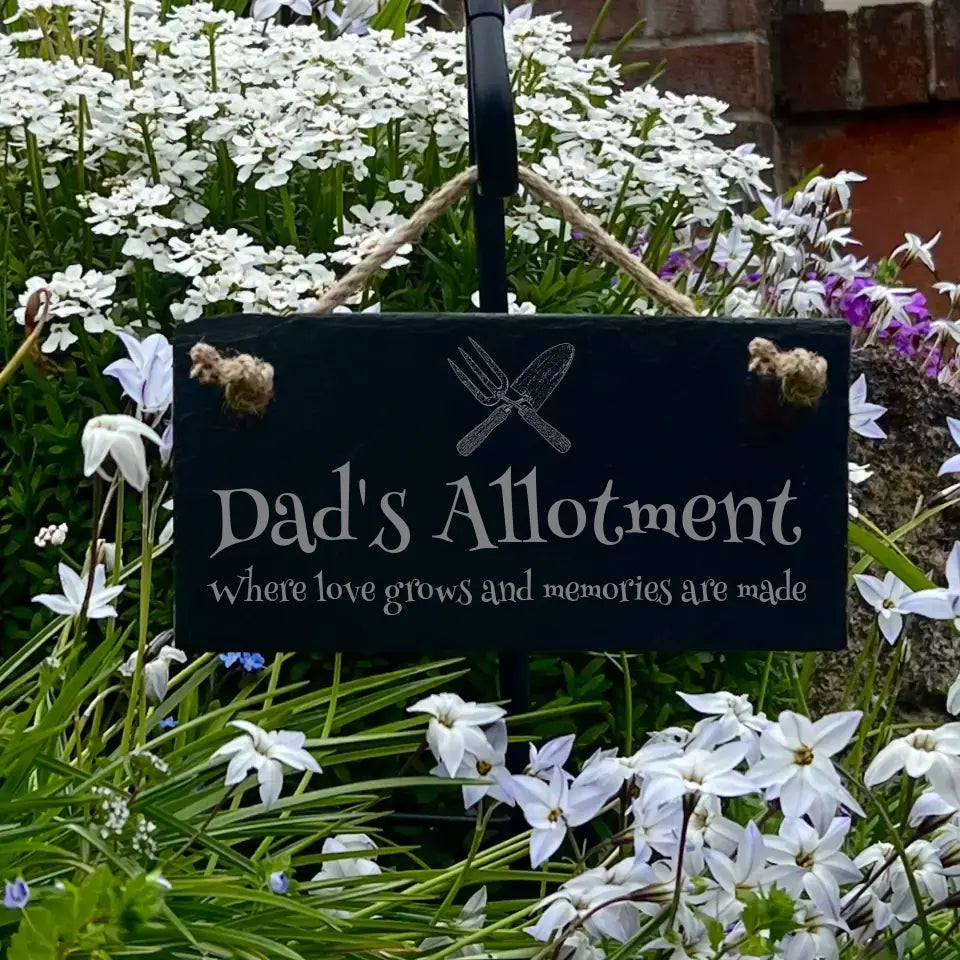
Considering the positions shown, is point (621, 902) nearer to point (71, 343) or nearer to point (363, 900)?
point (363, 900)

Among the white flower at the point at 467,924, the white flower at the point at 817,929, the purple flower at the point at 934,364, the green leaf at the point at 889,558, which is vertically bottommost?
the white flower at the point at 467,924

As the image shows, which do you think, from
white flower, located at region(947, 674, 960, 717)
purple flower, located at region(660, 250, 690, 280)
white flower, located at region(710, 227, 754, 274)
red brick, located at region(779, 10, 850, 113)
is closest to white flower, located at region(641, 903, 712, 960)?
white flower, located at region(947, 674, 960, 717)

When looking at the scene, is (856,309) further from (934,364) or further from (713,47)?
(713,47)

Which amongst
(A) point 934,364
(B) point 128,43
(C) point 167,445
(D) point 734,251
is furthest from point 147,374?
(A) point 934,364

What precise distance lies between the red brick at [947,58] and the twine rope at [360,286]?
1793 mm

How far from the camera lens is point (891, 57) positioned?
230 centimetres

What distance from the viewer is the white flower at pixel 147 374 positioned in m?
0.77

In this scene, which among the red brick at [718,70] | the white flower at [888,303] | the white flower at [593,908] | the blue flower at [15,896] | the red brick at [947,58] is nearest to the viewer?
the blue flower at [15,896]

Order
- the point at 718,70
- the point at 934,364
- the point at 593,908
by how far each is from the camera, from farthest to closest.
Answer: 1. the point at 718,70
2. the point at 934,364
3. the point at 593,908

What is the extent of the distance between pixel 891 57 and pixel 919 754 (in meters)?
1.94

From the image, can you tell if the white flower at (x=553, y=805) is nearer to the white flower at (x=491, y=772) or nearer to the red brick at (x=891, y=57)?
the white flower at (x=491, y=772)

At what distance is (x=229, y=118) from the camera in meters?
1.16

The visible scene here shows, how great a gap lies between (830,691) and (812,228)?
51 centimetres

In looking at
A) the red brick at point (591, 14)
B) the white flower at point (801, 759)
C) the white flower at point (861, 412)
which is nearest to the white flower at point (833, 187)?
the white flower at point (861, 412)
